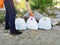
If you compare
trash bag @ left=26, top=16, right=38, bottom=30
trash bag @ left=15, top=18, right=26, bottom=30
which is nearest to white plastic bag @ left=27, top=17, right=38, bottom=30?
trash bag @ left=26, top=16, right=38, bottom=30

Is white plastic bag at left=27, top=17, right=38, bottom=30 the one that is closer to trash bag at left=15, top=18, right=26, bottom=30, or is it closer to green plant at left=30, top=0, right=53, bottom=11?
trash bag at left=15, top=18, right=26, bottom=30

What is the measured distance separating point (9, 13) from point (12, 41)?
0.70 meters

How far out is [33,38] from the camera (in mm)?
5910

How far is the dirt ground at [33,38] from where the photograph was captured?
5.62m

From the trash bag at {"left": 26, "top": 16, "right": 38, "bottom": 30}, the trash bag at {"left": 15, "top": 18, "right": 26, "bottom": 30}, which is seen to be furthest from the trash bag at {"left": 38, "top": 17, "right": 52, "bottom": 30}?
the trash bag at {"left": 15, "top": 18, "right": 26, "bottom": 30}

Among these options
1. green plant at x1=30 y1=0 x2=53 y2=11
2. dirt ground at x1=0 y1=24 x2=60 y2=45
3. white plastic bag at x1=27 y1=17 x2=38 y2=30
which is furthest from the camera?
green plant at x1=30 y1=0 x2=53 y2=11

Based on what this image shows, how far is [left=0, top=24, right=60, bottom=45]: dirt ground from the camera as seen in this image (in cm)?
562

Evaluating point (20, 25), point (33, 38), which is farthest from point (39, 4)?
point (33, 38)

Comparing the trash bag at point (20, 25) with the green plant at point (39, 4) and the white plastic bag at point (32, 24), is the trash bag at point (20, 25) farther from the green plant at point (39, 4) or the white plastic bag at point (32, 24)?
the green plant at point (39, 4)

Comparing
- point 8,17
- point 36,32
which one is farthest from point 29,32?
point 8,17

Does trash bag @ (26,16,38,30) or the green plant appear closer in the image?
trash bag @ (26,16,38,30)

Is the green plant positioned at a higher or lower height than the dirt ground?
higher

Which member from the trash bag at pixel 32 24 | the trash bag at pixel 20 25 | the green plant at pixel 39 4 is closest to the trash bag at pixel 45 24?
the trash bag at pixel 32 24

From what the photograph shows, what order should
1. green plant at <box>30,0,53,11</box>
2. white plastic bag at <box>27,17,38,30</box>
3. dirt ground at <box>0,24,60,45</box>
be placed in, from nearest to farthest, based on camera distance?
dirt ground at <box>0,24,60,45</box> → white plastic bag at <box>27,17,38,30</box> → green plant at <box>30,0,53,11</box>
